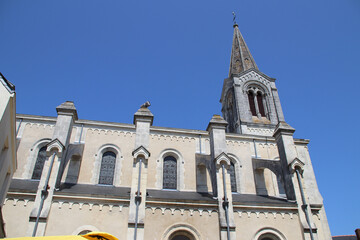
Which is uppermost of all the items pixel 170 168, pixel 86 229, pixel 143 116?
pixel 143 116

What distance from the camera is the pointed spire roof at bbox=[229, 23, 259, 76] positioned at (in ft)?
103

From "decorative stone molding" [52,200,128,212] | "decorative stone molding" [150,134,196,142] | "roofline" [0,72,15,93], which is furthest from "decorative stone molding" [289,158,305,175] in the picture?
"roofline" [0,72,15,93]

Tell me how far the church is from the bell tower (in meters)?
4.51

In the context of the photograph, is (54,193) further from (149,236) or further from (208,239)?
(208,239)

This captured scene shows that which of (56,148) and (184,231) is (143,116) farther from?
(184,231)

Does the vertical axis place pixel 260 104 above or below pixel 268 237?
above

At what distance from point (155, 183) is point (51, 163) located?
6.16m

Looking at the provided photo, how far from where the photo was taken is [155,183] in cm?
1700

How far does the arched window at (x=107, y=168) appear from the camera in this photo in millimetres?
16812

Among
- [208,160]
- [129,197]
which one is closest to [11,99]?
[129,197]

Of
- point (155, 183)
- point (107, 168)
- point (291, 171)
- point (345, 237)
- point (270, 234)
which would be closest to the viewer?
point (270, 234)

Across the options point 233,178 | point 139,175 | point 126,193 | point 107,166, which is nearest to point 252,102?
point 233,178

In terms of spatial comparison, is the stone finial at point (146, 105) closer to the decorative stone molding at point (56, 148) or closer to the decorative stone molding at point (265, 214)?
the decorative stone molding at point (56, 148)

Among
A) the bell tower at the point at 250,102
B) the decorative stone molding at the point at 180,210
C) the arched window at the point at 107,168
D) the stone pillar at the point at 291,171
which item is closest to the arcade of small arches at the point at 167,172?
the arched window at the point at 107,168
